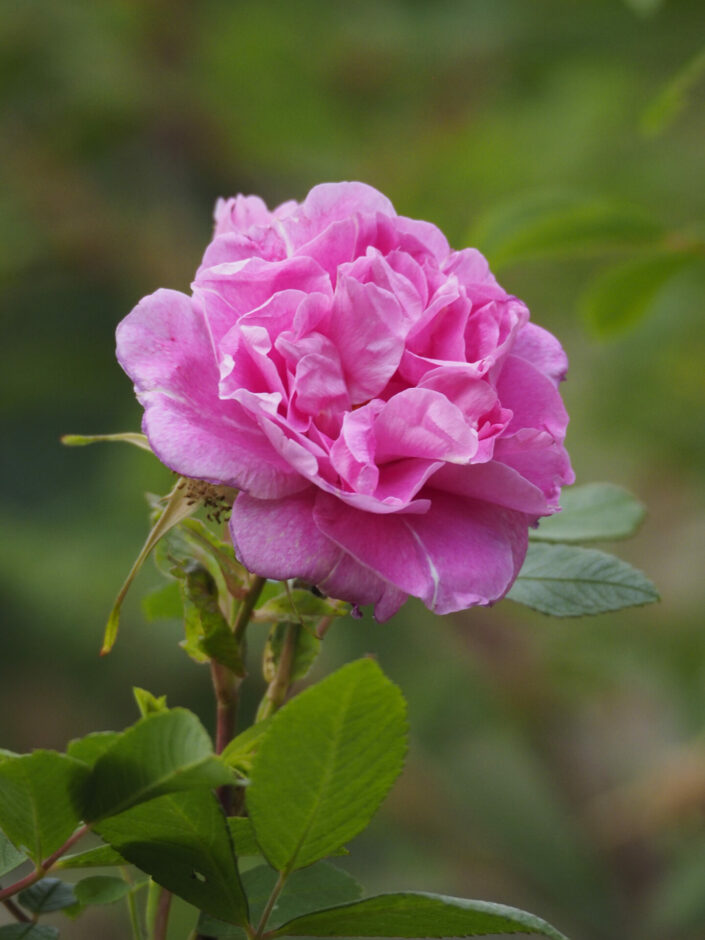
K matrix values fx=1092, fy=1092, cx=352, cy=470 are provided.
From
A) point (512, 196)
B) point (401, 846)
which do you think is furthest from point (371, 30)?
point (401, 846)

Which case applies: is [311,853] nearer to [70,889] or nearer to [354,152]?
[70,889]

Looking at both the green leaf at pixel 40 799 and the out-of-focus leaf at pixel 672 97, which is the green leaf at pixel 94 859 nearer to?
the green leaf at pixel 40 799

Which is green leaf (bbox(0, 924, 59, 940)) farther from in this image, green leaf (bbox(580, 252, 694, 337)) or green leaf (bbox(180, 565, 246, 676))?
green leaf (bbox(580, 252, 694, 337))

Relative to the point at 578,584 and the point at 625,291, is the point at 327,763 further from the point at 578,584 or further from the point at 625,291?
the point at 625,291

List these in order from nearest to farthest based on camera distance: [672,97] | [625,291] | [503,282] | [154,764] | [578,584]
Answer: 1. [154,764]
2. [578,584]
3. [672,97]
4. [625,291]
5. [503,282]

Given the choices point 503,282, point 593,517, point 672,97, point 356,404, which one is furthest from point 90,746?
point 503,282
